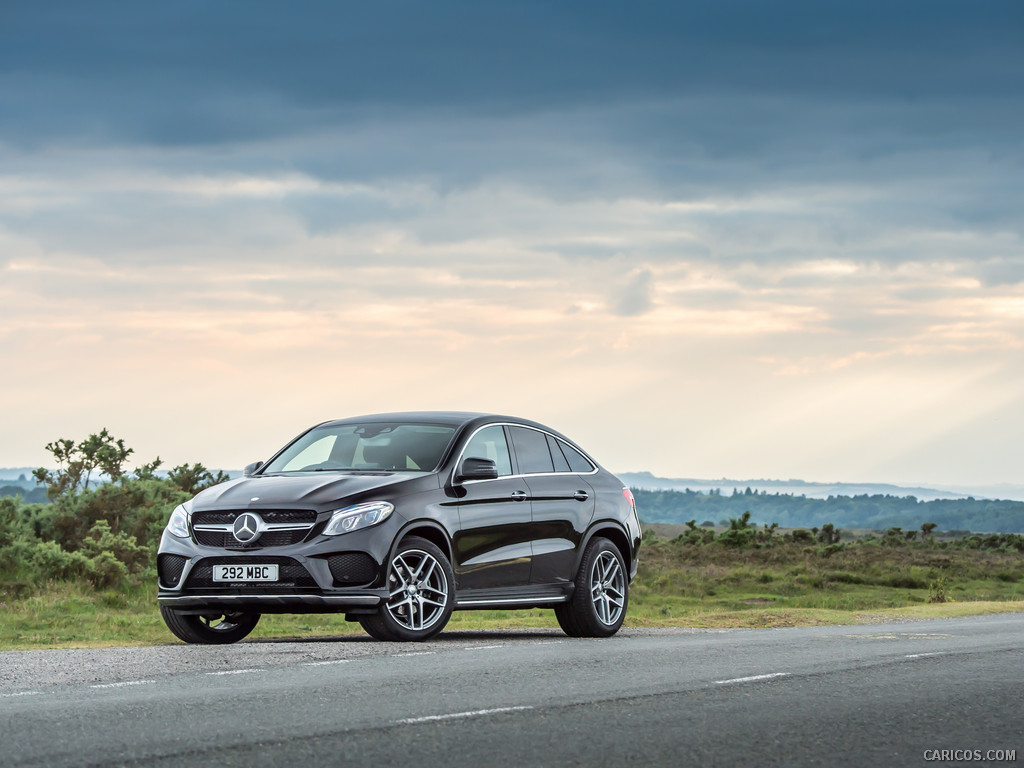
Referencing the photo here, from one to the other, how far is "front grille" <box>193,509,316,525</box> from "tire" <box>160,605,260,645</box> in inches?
34.9

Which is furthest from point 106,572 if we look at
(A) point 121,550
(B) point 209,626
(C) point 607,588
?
(C) point 607,588

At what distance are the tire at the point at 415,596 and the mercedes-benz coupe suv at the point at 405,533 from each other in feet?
0.04

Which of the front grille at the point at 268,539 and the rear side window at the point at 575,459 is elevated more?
the rear side window at the point at 575,459

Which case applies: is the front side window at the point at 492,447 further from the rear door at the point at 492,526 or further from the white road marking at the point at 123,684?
the white road marking at the point at 123,684

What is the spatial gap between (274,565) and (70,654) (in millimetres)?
1790

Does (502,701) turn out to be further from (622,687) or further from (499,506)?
(499,506)

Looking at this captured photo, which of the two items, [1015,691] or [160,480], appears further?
[160,480]

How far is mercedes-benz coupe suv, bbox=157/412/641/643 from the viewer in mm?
11594

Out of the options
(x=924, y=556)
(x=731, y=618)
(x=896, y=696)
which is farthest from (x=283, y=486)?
(x=924, y=556)

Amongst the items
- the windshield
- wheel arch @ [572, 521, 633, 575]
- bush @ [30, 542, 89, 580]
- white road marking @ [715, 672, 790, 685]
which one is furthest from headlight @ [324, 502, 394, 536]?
bush @ [30, 542, 89, 580]

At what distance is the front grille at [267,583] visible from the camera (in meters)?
11.5

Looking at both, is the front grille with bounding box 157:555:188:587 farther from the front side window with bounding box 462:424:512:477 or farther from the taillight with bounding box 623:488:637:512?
the taillight with bounding box 623:488:637:512

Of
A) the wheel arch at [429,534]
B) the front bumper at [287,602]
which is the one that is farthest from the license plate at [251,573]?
the wheel arch at [429,534]

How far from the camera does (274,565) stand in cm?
1156
